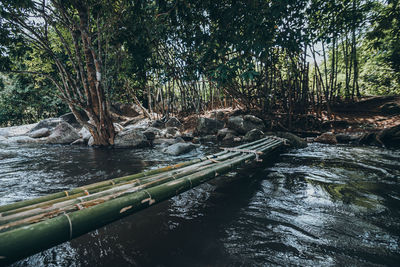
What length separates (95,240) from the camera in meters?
1.49

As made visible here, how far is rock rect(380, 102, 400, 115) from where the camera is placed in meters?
6.90

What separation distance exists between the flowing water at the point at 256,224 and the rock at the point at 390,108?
596 centimetres

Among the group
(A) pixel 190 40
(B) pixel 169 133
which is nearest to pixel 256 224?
(A) pixel 190 40

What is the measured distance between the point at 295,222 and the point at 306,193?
0.80 metres

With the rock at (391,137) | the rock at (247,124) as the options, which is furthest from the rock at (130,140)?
the rock at (391,137)

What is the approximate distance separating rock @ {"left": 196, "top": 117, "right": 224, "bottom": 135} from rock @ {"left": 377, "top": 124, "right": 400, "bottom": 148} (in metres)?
5.67

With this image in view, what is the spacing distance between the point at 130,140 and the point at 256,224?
18.8 feet

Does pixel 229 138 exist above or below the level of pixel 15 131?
below

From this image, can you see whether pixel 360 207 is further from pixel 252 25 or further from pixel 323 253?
pixel 252 25

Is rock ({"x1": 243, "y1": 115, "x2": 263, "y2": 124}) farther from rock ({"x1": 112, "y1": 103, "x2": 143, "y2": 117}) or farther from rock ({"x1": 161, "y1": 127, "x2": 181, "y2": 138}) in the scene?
rock ({"x1": 112, "y1": 103, "x2": 143, "y2": 117})

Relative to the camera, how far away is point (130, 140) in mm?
6406

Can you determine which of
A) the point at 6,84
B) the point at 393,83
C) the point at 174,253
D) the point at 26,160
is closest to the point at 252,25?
the point at 174,253

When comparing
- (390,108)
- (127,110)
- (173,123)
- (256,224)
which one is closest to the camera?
(256,224)

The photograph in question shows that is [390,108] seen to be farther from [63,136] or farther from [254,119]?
[63,136]
